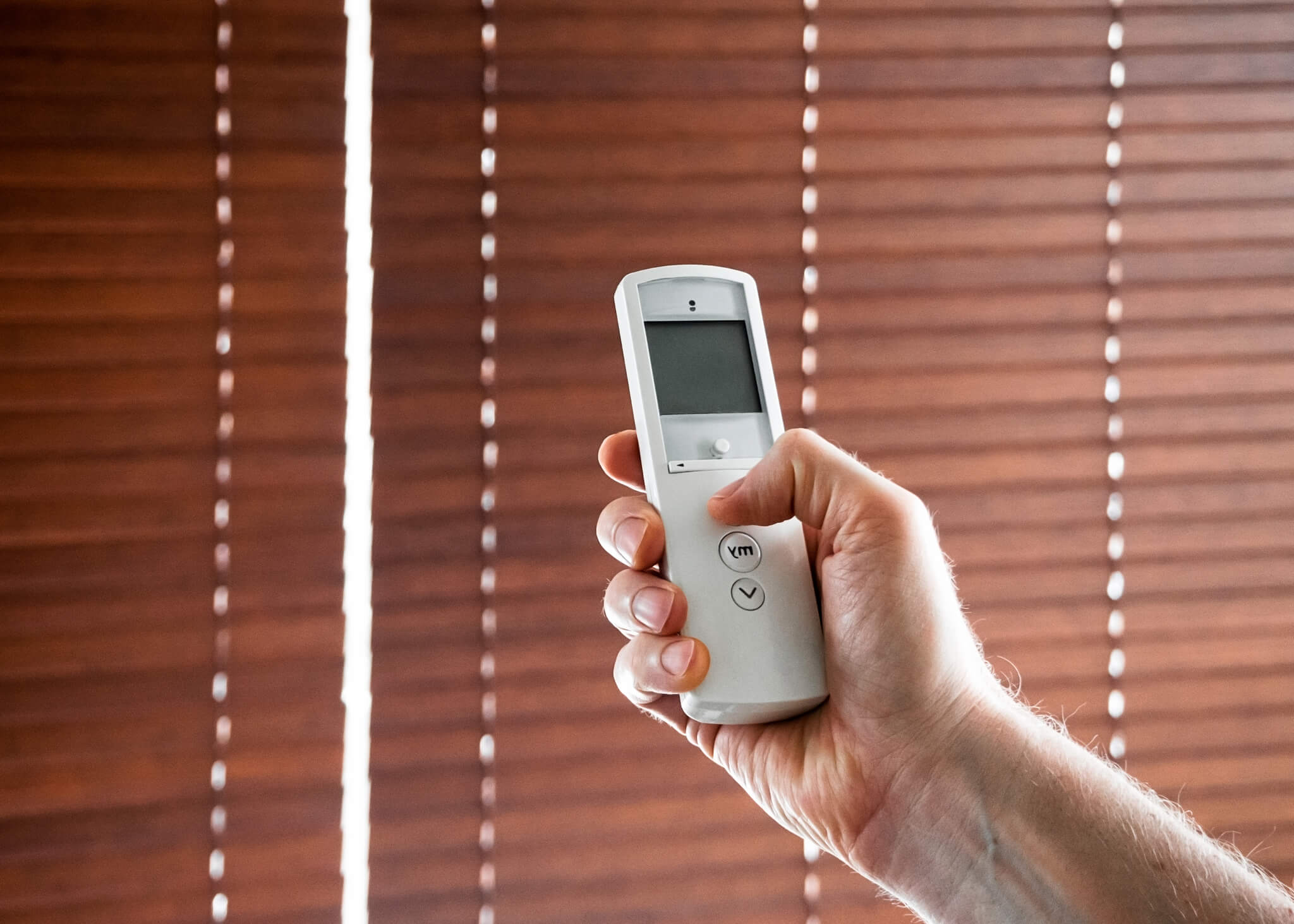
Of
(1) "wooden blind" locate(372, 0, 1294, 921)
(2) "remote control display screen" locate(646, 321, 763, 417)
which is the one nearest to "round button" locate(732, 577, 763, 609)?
(2) "remote control display screen" locate(646, 321, 763, 417)

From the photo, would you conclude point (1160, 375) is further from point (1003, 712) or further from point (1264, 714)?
point (1003, 712)

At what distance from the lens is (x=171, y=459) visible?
108 cm

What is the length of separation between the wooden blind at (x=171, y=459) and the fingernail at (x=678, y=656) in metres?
0.58

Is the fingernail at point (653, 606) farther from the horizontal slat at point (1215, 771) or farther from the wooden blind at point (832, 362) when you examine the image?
the horizontal slat at point (1215, 771)

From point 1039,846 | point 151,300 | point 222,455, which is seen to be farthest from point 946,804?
point 151,300

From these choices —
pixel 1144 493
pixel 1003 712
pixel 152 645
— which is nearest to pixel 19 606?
pixel 152 645

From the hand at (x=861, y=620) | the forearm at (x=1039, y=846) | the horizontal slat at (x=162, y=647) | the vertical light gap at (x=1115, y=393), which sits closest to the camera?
the forearm at (x=1039, y=846)

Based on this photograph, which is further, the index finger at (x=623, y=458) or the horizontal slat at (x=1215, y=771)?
the horizontal slat at (x=1215, y=771)

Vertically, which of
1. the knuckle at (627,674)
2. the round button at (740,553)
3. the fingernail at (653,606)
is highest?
the round button at (740,553)

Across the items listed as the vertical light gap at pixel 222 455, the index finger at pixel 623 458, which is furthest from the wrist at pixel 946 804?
the vertical light gap at pixel 222 455

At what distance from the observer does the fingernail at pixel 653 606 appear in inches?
27.5

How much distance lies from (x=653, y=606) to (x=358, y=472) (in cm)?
56

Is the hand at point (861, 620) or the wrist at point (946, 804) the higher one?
the hand at point (861, 620)

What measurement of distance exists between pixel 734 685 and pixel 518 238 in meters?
0.69
